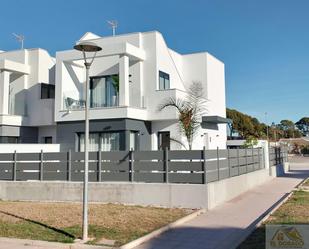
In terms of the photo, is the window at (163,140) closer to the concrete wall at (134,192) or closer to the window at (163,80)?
the window at (163,80)

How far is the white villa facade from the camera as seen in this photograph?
2072 centimetres

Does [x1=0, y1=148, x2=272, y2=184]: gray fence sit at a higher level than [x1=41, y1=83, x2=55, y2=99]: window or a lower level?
lower

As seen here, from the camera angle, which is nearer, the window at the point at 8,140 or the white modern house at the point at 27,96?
the window at the point at 8,140

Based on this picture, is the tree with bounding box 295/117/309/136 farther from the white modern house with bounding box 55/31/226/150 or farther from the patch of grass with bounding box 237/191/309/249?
the patch of grass with bounding box 237/191/309/249

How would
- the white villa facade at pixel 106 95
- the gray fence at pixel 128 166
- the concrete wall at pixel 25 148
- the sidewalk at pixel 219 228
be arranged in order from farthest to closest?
the white villa facade at pixel 106 95 → the concrete wall at pixel 25 148 → the gray fence at pixel 128 166 → the sidewalk at pixel 219 228

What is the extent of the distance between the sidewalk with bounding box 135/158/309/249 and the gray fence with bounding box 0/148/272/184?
1322 mm

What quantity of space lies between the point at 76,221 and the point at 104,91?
13481 millimetres

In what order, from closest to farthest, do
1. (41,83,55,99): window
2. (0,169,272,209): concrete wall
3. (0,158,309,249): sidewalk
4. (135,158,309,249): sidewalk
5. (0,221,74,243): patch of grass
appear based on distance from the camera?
1. (0,158,309,249): sidewalk
2. (135,158,309,249): sidewalk
3. (0,221,74,243): patch of grass
4. (0,169,272,209): concrete wall
5. (41,83,55,99): window

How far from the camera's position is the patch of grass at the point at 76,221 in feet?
27.4

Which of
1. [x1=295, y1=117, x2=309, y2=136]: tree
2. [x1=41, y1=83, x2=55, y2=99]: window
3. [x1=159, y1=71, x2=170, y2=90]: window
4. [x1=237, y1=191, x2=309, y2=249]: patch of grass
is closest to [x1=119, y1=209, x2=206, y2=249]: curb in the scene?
[x1=237, y1=191, x2=309, y2=249]: patch of grass

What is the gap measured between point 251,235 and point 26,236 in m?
4.88

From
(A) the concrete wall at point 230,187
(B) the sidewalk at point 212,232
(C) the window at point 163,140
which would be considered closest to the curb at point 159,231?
(B) the sidewalk at point 212,232

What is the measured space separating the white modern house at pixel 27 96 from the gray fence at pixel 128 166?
8692 mm

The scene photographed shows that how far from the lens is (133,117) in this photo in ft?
67.8
